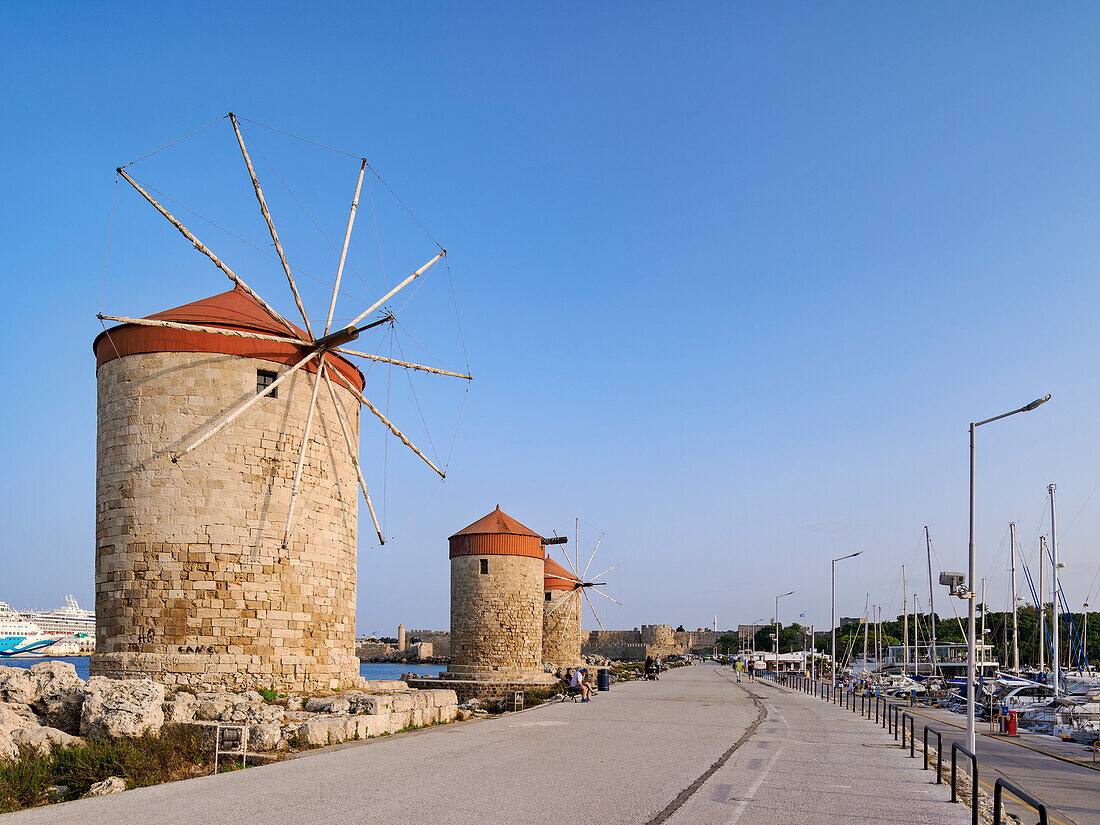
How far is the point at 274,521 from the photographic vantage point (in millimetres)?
17875

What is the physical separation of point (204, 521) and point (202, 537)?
0.32 metres

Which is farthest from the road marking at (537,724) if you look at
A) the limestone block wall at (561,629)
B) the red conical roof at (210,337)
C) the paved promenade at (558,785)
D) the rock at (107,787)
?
the limestone block wall at (561,629)

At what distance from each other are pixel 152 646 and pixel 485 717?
8.55 metres

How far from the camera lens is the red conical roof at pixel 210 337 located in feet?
57.4

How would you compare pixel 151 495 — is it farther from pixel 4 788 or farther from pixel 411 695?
pixel 4 788

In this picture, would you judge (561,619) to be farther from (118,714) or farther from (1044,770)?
(118,714)

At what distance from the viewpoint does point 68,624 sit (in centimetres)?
11894

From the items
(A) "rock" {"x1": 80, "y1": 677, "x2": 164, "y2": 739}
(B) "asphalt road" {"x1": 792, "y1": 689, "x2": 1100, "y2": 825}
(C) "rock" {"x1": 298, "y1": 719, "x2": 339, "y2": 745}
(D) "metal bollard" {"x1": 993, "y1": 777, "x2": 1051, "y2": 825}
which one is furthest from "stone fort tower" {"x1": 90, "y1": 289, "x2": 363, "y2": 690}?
(D) "metal bollard" {"x1": 993, "y1": 777, "x2": 1051, "y2": 825}

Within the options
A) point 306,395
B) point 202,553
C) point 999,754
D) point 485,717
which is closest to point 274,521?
point 202,553

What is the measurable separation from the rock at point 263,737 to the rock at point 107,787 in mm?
2535

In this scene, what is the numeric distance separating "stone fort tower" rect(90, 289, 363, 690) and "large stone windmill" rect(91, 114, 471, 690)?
0.09 ft

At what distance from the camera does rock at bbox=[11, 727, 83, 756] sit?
11.2m

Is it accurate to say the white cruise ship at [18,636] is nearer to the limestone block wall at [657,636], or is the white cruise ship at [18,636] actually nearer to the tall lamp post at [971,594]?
the limestone block wall at [657,636]

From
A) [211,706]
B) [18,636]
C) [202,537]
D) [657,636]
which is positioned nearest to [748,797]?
[211,706]
